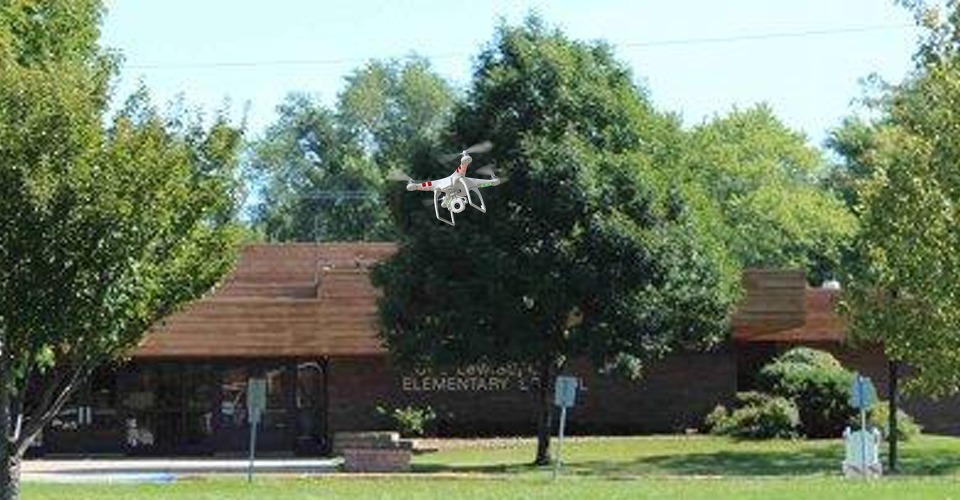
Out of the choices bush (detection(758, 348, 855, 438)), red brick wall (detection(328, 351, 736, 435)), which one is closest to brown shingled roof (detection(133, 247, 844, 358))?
red brick wall (detection(328, 351, 736, 435))

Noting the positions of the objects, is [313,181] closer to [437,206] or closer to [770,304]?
[770,304]

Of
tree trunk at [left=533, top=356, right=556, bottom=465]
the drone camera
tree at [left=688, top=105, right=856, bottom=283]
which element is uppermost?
tree at [left=688, top=105, right=856, bottom=283]

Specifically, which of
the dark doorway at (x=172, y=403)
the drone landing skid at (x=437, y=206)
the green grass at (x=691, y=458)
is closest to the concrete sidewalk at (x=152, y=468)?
the dark doorway at (x=172, y=403)

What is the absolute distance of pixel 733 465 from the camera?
128 ft

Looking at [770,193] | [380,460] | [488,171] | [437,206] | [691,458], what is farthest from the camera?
→ [770,193]

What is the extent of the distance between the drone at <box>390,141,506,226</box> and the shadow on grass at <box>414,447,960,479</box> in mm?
5118

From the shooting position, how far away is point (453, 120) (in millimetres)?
39875

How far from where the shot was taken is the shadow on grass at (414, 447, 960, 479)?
36844 millimetres

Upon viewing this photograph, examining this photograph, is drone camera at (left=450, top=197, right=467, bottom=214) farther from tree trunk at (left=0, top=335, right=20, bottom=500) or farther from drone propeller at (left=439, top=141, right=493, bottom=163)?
tree trunk at (left=0, top=335, right=20, bottom=500)

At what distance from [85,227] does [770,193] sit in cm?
8094

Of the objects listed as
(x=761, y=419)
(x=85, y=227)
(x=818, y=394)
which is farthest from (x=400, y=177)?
(x=85, y=227)

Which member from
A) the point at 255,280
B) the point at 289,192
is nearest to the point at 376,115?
the point at 289,192

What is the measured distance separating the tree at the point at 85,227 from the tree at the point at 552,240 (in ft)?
65.8

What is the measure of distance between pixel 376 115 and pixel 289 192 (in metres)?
7.99
